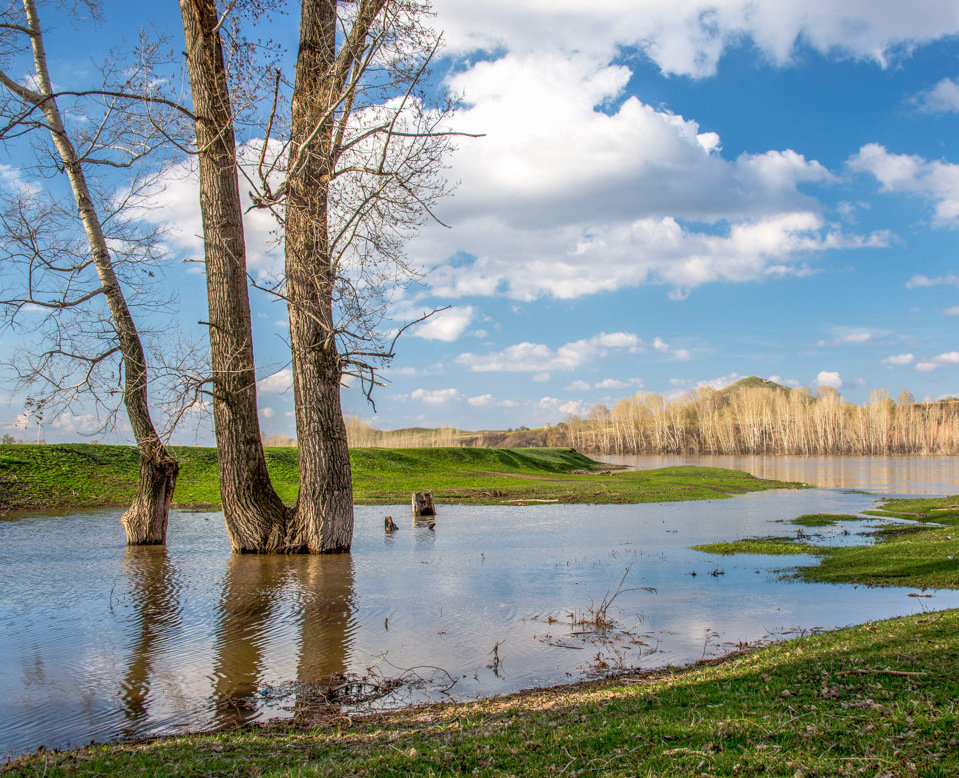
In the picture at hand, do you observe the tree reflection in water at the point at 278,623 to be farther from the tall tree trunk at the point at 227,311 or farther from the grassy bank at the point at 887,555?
the grassy bank at the point at 887,555

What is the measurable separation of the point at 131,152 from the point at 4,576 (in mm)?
10345

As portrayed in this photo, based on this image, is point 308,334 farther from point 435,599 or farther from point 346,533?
point 435,599

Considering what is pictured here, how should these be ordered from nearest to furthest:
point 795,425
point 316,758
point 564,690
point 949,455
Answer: point 316,758
point 564,690
point 949,455
point 795,425

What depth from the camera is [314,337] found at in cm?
1535

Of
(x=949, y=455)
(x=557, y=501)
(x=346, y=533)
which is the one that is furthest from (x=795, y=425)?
(x=346, y=533)

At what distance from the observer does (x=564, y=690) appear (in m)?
6.81

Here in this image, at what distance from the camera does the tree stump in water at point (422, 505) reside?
77.4 feet

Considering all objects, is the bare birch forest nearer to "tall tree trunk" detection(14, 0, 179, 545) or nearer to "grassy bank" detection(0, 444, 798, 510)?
"grassy bank" detection(0, 444, 798, 510)

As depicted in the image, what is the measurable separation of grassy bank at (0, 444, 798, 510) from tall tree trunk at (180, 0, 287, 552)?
2831 millimetres

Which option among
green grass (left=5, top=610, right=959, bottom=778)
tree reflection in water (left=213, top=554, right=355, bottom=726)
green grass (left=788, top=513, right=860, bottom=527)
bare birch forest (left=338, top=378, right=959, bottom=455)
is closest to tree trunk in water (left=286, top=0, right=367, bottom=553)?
tree reflection in water (left=213, top=554, right=355, bottom=726)

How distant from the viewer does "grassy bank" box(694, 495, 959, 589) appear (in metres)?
12.7

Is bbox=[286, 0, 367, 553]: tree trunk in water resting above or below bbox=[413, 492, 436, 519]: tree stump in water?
above

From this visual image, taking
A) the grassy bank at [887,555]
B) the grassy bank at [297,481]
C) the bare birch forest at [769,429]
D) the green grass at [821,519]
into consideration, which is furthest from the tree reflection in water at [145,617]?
the bare birch forest at [769,429]

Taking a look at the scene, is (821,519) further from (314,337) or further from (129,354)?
(129,354)
